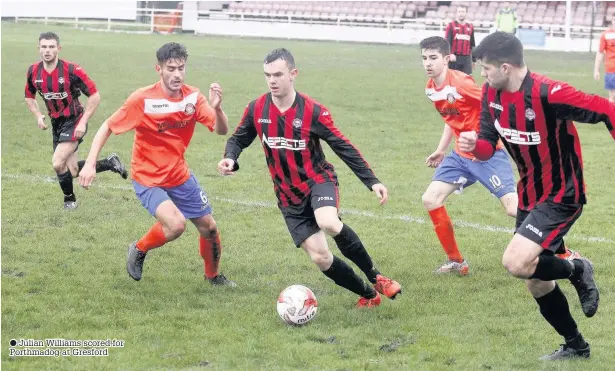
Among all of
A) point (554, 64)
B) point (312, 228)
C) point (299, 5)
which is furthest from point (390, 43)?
point (312, 228)

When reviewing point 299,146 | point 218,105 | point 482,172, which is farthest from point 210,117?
point 482,172

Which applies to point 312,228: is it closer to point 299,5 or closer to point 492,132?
point 492,132

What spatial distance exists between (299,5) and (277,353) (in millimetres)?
37938

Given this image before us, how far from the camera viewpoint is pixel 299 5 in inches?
1688

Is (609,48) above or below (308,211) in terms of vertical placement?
below

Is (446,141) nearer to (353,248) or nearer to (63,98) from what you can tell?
(353,248)

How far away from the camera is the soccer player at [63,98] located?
35.5 ft

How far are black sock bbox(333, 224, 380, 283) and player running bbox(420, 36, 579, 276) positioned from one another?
128 cm

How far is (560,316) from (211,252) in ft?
9.99

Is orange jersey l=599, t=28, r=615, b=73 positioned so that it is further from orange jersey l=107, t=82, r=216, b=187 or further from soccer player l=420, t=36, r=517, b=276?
orange jersey l=107, t=82, r=216, b=187

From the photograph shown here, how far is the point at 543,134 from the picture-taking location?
5.94 m

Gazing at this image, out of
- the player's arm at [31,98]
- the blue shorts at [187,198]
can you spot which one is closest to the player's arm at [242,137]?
the blue shorts at [187,198]

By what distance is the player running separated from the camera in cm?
827

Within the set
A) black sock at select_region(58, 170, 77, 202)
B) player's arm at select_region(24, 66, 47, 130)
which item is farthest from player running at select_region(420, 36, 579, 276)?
player's arm at select_region(24, 66, 47, 130)
